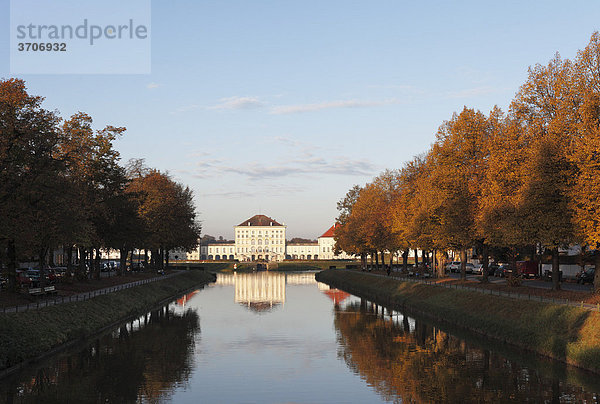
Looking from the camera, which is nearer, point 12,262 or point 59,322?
point 59,322

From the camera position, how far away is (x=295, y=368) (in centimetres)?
3359

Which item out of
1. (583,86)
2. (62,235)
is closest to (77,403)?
(62,235)

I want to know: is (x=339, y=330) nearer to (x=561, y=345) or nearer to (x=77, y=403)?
(x=561, y=345)

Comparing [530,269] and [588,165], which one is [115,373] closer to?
[588,165]

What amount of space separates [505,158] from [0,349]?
36.4 meters

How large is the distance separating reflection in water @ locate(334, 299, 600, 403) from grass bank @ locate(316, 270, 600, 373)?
1.41 meters

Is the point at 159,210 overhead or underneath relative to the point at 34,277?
overhead

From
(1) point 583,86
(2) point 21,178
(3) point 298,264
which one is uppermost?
(1) point 583,86

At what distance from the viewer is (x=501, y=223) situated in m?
46.8

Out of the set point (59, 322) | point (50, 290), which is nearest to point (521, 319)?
point (59, 322)

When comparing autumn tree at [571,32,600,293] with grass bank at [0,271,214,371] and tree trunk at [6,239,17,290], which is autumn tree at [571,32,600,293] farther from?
tree trunk at [6,239,17,290]

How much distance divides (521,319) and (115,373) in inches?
950

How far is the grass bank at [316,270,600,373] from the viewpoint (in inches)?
1233

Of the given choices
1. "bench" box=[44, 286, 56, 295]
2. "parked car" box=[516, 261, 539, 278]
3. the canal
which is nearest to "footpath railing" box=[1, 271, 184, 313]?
"bench" box=[44, 286, 56, 295]
